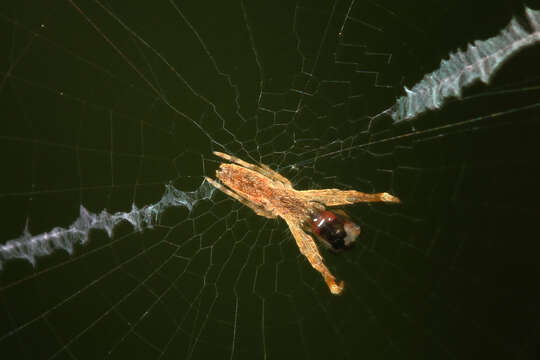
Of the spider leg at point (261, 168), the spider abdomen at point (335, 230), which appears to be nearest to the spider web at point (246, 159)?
the spider leg at point (261, 168)

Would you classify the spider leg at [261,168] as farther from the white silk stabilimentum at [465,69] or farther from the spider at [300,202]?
the white silk stabilimentum at [465,69]

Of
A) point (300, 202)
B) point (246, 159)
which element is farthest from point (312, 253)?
point (246, 159)

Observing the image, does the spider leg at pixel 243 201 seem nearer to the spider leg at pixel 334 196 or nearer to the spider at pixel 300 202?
the spider at pixel 300 202

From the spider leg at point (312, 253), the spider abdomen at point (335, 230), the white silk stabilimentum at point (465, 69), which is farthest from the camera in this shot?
the spider leg at point (312, 253)

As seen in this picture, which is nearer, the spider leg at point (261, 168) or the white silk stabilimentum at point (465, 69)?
the white silk stabilimentum at point (465, 69)

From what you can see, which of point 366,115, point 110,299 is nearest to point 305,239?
point 366,115

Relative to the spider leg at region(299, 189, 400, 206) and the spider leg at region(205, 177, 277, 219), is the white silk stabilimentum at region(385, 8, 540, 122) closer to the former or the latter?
the spider leg at region(299, 189, 400, 206)

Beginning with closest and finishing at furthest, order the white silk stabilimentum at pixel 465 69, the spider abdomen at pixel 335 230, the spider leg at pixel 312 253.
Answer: the white silk stabilimentum at pixel 465 69 < the spider abdomen at pixel 335 230 < the spider leg at pixel 312 253

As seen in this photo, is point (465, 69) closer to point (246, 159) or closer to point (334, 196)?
point (334, 196)

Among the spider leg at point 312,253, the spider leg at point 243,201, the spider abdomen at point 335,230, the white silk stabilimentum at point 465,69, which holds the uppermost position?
the white silk stabilimentum at point 465,69

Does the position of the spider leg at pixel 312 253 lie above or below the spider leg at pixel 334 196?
below
